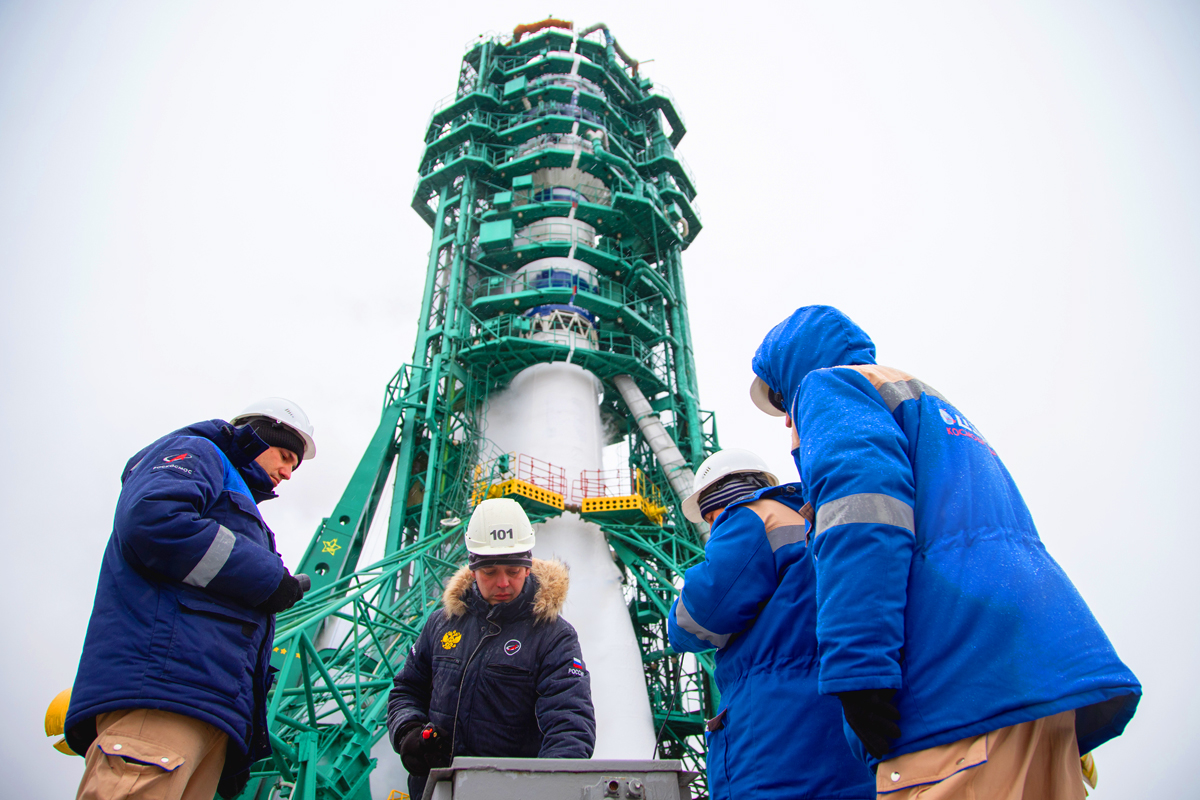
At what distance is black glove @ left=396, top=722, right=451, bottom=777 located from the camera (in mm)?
3605

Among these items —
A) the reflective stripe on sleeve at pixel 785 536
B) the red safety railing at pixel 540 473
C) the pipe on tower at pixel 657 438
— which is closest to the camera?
the reflective stripe on sleeve at pixel 785 536

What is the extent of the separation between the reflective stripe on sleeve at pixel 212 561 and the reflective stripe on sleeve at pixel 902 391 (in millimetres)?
2788

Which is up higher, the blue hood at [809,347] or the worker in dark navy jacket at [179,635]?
the blue hood at [809,347]

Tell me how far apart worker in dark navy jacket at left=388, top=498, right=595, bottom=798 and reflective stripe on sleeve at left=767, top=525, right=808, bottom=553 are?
4.91 ft

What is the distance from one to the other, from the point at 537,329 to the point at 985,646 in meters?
17.0

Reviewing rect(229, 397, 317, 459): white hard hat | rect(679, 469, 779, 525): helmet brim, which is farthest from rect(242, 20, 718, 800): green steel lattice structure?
rect(679, 469, 779, 525): helmet brim

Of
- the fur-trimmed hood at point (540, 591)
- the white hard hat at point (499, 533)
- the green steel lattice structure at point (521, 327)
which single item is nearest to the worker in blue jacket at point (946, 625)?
the fur-trimmed hood at point (540, 591)

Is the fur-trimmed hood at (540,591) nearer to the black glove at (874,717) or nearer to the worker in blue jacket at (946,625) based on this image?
the worker in blue jacket at (946,625)

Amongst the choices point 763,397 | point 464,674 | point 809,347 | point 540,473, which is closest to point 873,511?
point 809,347

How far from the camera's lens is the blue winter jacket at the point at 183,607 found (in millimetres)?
2752

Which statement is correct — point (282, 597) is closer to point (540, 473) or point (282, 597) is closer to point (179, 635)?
point (179, 635)

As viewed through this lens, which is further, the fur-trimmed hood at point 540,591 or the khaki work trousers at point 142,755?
the fur-trimmed hood at point 540,591

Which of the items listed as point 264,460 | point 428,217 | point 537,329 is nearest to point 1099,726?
point 264,460

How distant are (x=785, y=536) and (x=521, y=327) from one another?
15551 millimetres
